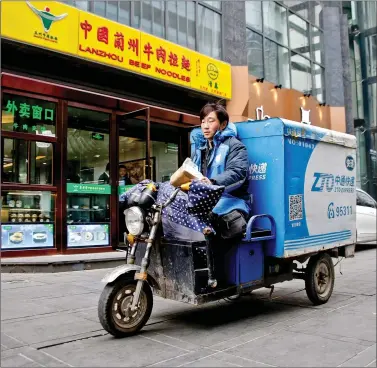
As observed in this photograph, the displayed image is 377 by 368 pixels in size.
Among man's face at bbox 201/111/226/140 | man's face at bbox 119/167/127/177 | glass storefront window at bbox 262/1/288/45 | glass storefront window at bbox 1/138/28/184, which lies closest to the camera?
man's face at bbox 201/111/226/140

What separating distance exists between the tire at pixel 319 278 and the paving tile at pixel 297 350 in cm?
119

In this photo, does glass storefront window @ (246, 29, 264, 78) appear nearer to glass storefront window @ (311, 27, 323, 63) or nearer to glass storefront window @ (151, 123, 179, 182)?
glass storefront window @ (151, 123, 179, 182)

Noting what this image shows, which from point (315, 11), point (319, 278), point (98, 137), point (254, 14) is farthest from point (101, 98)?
point (315, 11)

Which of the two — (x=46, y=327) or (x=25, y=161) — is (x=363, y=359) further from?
(x=25, y=161)

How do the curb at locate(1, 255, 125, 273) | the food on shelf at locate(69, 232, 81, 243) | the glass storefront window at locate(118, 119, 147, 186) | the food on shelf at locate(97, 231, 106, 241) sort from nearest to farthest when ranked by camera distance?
the curb at locate(1, 255, 125, 273), the food on shelf at locate(69, 232, 81, 243), the food on shelf at locate(97, 231, 106, 241), the glass storefront window at locate(118, 119, 147, 186)

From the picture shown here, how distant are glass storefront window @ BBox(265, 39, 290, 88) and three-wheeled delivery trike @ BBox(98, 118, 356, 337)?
11.0 metres

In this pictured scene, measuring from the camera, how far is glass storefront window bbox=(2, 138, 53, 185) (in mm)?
8688

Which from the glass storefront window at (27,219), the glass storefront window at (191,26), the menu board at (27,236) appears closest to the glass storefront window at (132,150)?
the glass storefront window at (27,219)

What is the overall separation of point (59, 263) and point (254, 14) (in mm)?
11549

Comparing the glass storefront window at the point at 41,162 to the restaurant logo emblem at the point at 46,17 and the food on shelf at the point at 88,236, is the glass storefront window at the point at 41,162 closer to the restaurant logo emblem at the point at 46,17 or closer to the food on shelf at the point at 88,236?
the food on shelf at the point at 88,236

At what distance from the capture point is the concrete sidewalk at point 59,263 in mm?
7613

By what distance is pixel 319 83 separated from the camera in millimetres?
19328

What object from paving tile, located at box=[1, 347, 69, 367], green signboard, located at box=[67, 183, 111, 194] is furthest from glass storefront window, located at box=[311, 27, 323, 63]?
paving tile, located at box=[1, 347, 69, 367]

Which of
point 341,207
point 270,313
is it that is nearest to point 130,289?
point 270,313
